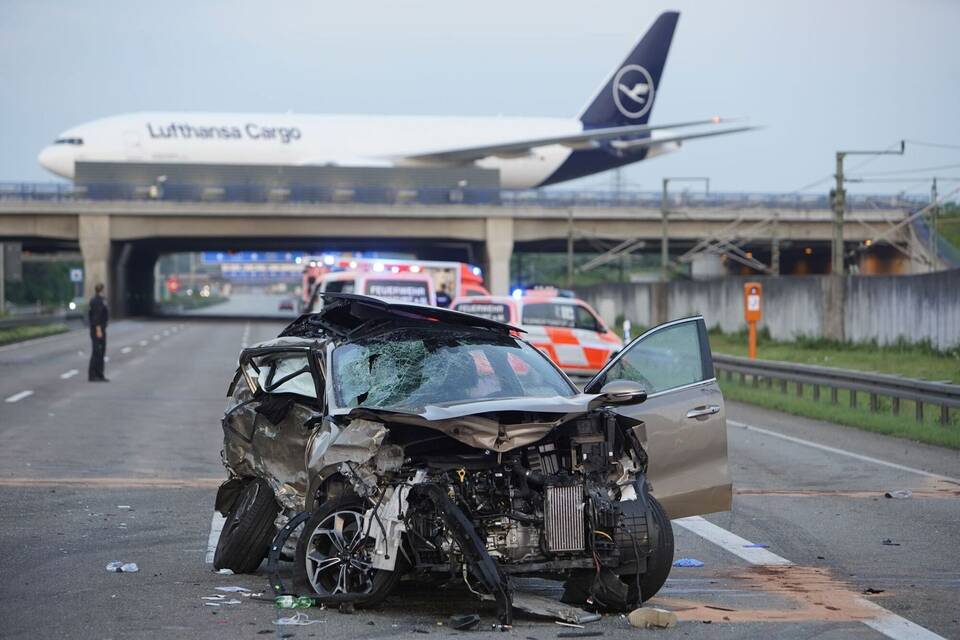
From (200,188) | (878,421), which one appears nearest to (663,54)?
(200,188)

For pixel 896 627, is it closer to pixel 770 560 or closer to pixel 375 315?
pixel 770 560

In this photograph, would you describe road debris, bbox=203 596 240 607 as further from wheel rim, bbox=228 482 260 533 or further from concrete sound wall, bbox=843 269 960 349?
concrete sound wall, bbox=843 269 960 349

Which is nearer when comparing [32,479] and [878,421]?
[32,479]

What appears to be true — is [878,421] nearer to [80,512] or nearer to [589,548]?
[80,512]

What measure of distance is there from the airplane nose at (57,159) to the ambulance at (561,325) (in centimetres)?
4902

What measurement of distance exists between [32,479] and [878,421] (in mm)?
11411

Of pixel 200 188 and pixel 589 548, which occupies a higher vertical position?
pixel 200 188

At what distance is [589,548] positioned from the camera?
705 centimetres

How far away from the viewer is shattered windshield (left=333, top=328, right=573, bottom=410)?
7996mm

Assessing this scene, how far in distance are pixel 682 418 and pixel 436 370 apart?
59.3 inches

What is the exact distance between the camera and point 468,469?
23.1ft

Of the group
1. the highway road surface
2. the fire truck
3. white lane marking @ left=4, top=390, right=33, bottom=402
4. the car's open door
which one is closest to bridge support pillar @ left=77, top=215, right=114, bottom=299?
the fire truck

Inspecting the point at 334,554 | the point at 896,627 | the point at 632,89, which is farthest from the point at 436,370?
the point at 632,89


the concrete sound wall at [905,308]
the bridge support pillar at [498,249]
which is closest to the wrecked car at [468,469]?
the concrete sound wall at [905,308]
